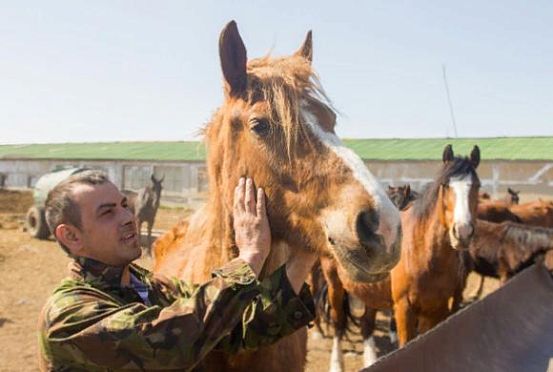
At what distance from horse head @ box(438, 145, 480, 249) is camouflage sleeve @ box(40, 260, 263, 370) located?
4105 mm

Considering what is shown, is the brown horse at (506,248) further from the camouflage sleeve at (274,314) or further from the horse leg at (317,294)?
the camouflage sleeve at (274,314)

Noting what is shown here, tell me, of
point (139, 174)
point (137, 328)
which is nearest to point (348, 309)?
point (137, 328)

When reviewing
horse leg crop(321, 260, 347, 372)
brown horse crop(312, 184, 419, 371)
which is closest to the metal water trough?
brown horse crop(312, 184, 419, 371)

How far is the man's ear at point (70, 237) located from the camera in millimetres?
1669

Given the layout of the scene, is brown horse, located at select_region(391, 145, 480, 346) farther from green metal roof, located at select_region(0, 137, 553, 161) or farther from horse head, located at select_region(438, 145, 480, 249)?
green metal roof, located at select_region(0, 137, 553, 161)

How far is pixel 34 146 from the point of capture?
51750 millimetres

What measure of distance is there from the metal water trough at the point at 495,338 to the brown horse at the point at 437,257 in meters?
0.98

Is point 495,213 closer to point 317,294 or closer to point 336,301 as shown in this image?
point 317,294

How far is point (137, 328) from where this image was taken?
55.7 inches

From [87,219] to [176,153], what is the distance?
3708 cm

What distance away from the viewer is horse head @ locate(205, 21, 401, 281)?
1.72 metres

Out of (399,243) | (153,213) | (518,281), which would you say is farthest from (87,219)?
(153,213)

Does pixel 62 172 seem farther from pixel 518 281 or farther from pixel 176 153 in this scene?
pixel 176 153

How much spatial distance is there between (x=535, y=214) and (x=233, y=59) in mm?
11534
